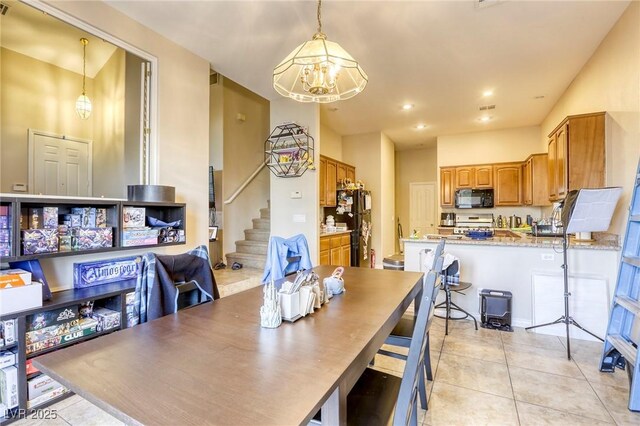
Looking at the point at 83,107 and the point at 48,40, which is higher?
the point at 48,40

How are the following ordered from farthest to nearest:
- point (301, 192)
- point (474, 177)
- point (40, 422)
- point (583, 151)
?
point (474, 177) < point (301, 192) < point (583, 151) < point (40, 422)

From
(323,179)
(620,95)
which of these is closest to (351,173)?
(323,179)

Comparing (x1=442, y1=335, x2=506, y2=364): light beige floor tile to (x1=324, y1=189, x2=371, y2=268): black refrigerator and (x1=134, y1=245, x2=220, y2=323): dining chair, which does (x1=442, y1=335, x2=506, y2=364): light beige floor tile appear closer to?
(x1=134, y1=245, x2=220, y2=323): dining chair

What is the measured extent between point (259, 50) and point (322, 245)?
2822 millimetres

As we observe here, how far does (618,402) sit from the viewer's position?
1971 millimetres

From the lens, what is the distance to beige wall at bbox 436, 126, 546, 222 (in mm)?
6195

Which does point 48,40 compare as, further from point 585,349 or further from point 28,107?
point 585,349

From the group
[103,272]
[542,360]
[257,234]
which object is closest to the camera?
[103,272]

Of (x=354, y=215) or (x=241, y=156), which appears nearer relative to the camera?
(x=241, y=156)

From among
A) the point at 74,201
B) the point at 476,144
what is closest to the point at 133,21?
the point at 74,201

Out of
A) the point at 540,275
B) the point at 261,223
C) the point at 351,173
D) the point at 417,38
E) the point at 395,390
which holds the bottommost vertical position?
the point at 395,390

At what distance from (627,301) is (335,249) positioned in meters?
3.55

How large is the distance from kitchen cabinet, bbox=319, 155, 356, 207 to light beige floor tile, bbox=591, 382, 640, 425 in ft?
12.9

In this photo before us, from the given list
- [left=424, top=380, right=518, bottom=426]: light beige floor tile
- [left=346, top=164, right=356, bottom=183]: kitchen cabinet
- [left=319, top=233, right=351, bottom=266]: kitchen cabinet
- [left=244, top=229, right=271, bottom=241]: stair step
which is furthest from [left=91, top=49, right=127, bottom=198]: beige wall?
[left=346, top=164, right=356, bottom=183]: kitchen cabinet
